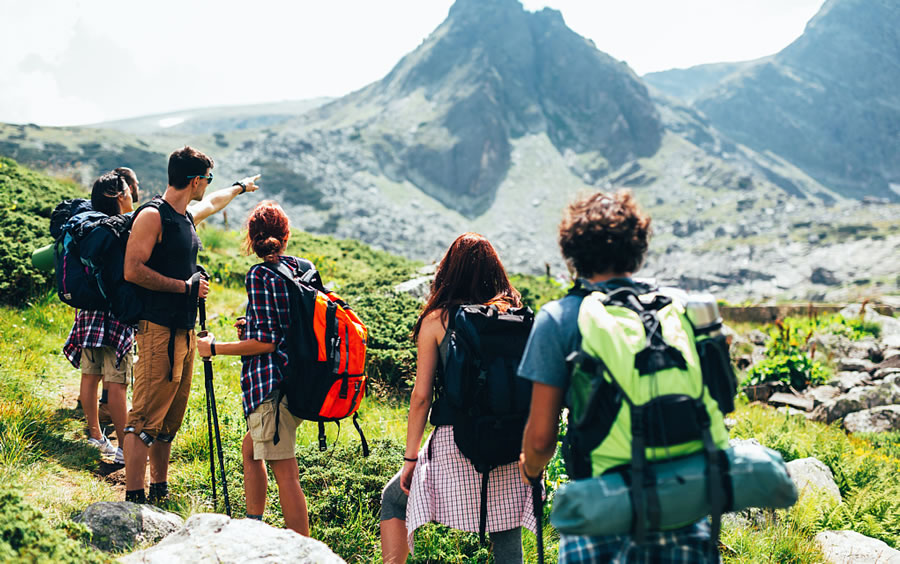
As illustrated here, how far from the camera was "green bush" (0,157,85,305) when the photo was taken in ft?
23.8

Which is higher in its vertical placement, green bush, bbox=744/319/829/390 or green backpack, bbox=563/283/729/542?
green backpack, bbox=563/283/729/542

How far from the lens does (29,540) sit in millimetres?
2139

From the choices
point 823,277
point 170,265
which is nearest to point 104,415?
point 170,265

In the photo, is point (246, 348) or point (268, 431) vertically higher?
point (246, 348)

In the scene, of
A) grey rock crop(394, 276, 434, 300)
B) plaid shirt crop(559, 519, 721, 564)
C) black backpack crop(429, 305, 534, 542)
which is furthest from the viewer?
grey rock crop(394, 276, 434, 300)

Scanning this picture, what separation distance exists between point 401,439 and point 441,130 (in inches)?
6458

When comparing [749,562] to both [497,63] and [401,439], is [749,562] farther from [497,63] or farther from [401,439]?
[497,63]

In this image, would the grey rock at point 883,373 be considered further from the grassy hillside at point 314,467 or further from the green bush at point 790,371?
the grassy hillside at point 314,467

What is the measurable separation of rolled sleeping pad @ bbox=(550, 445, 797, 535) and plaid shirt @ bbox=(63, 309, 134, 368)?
13.8ft

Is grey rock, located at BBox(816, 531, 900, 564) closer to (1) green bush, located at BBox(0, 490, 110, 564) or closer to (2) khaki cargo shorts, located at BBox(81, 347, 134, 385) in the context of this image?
(1) green bush, located at BBox(0, 490, 110, 564)

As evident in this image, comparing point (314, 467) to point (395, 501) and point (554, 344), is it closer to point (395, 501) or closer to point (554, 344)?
point (395, 501)

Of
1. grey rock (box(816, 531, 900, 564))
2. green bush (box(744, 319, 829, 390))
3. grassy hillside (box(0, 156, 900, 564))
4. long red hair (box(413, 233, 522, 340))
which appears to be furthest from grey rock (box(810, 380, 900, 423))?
long red hair (box(413, 233, 522, 340))

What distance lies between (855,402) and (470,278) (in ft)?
28.9

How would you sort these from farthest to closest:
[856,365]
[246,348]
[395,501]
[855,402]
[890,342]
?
[890,342] → [856,365] → [855,402] → [246,348] → [395,501]
